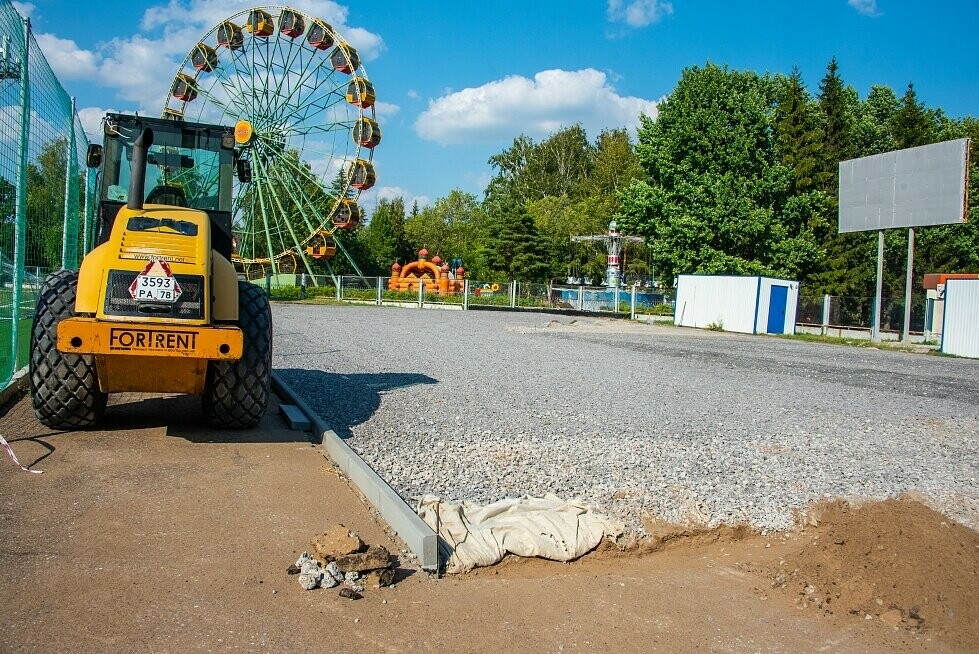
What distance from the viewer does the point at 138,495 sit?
5.14m

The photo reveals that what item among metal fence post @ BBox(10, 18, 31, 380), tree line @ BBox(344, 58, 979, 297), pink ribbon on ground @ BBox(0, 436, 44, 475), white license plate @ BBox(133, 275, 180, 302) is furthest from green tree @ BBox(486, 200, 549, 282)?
pink ribbon on ground @ BBox(0, 436, 44, 475)

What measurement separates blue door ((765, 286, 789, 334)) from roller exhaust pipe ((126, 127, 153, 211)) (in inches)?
1153

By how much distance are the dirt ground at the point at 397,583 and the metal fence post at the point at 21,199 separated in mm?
3033

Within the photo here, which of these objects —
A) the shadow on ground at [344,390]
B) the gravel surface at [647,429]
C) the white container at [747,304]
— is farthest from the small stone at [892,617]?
the white container at [747,304]

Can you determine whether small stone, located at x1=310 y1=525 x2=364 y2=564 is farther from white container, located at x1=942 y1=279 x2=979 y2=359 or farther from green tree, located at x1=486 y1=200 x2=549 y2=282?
green tree, located at x1=486 y1=200 x2=549 y2=282

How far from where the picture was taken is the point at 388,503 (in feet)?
16.0

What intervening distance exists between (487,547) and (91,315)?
Answer: 3.46 metres

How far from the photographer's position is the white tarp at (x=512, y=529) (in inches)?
176

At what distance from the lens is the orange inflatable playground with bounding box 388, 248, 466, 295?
152 ft

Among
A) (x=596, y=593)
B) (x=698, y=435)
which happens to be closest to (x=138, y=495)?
(x=596, y=593)

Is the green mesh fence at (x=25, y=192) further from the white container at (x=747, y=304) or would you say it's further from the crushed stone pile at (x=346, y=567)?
the white container at (x=747, y=304)

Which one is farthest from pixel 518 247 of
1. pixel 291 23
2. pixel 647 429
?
pixel 647 429

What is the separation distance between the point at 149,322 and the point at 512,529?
121 inches

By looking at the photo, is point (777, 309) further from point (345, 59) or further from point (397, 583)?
point (397, 583)
